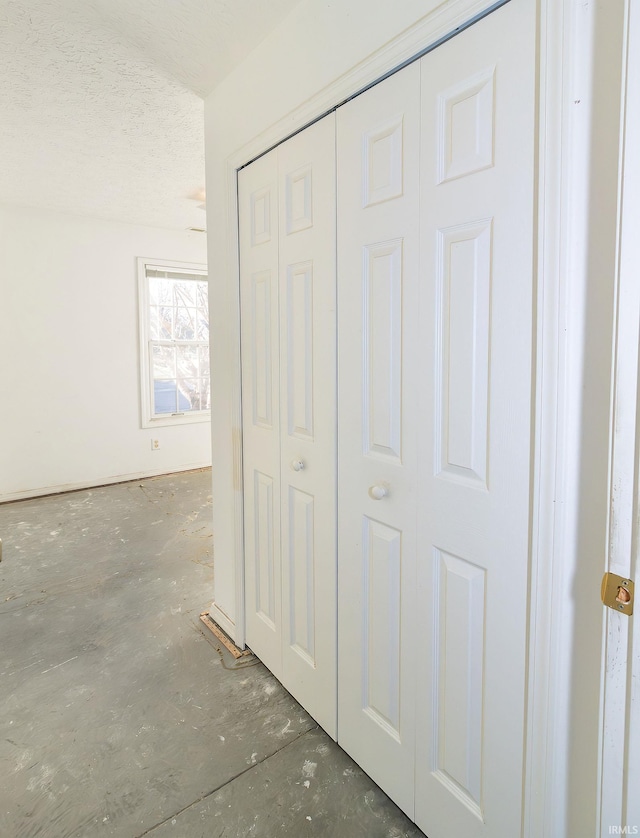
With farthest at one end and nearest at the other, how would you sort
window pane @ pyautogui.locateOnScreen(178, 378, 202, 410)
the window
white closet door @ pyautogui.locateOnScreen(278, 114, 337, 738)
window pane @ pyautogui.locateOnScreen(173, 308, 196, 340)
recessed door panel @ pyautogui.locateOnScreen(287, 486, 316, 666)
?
window pane @ pyautogui.locateOnScreen(178, 378, 202, 410) < window pane @ pyautogui.locateOnScreen(173, 308, 196, 340) < the window < recessed door panel @ pyautogui.locateOnScreen(287, 486, 316, 666) < white closet door @ pyautogui.locateOnScreen(278, 114, 337, 738)

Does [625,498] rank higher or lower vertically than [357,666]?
higher

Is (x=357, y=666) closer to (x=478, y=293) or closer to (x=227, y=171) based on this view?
(x=478, y=293)

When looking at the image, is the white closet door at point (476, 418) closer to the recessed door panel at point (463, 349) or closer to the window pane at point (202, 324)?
the recessed door panel at point (463, 349)

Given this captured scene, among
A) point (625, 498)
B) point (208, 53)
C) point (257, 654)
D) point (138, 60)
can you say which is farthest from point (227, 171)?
point (257, 654)

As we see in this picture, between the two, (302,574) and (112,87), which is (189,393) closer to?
(112,87)

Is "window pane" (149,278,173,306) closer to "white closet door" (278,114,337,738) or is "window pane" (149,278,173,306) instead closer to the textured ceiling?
the textured ceiling

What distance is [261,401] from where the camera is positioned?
1.91 metres

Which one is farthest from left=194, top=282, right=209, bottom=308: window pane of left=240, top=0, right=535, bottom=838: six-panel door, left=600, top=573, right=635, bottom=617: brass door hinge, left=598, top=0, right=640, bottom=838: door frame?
left=600, top=573, right=635, bottom=617: brass door hinge

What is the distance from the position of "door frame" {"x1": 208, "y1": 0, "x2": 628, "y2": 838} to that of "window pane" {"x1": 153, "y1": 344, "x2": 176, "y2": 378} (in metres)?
4.47

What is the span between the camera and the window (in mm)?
4949

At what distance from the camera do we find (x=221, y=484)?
2271mm

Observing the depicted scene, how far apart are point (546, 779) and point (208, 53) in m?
2.54

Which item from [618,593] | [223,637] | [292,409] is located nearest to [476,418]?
[618,593]

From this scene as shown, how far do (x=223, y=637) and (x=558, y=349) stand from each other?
2.02 m
